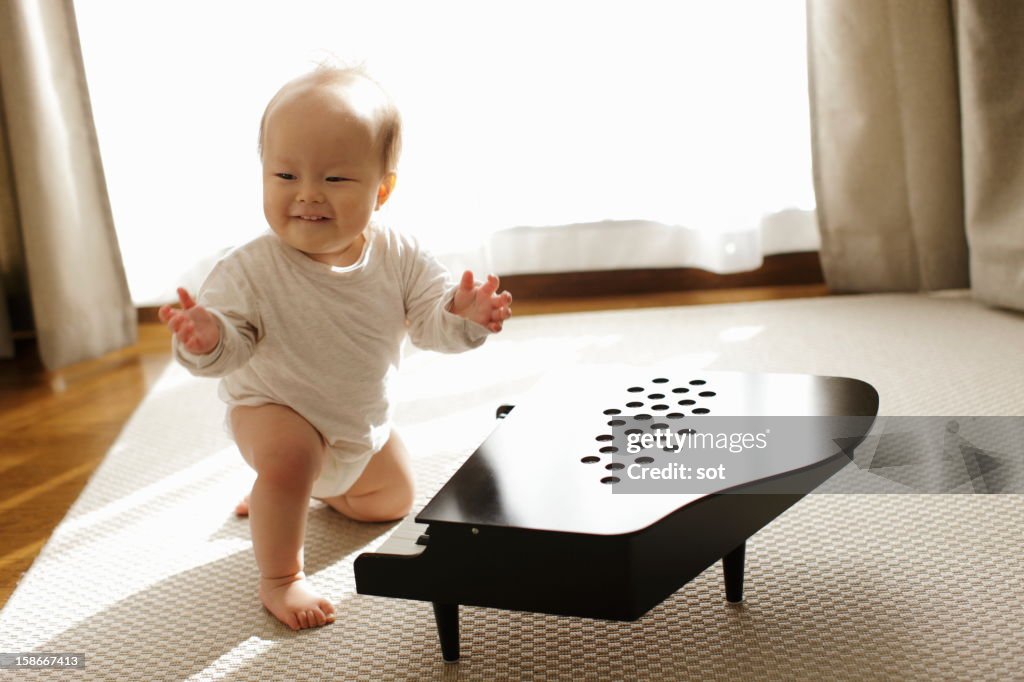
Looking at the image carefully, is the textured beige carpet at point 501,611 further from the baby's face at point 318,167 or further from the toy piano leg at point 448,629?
the baby's face at point 318,167

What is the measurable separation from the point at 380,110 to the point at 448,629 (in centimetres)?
51

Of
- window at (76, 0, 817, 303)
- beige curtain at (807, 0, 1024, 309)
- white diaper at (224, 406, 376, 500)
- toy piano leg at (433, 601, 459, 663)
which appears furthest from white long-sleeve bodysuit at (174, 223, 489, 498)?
beige curtain at (807, 0, 1024, 309)

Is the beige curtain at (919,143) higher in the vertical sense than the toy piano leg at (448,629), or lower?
higher

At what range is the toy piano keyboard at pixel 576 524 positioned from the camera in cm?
78

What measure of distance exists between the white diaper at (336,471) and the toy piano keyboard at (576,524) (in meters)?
0.21

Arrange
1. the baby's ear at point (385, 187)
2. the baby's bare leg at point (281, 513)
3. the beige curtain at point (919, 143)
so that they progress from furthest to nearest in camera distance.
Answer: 1. the beige curtain at point (919, 143)
2. the baby's ear at point (385, 187)
3. the baby's bare leg at point (281, 513)

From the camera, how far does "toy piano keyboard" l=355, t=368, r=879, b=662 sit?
780 millimetres

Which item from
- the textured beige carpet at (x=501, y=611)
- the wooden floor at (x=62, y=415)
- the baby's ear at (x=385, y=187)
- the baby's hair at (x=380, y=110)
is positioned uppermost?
the baby's hair at (x=380, y=110)

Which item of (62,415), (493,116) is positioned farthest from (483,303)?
(493,116)

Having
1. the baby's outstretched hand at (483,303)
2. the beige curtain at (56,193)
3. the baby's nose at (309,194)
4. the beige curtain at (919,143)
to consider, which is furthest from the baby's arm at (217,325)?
the beige curtain at (919,143)

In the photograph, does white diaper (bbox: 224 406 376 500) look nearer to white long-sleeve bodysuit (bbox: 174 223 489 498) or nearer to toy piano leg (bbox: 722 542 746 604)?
white long-sleeve bodysuit (bbox: 174 223 489 498)

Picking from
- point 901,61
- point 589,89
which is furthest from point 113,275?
point 901,61

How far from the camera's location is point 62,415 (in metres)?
1.68

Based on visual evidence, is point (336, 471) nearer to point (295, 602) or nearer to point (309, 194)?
point (295, 602)
